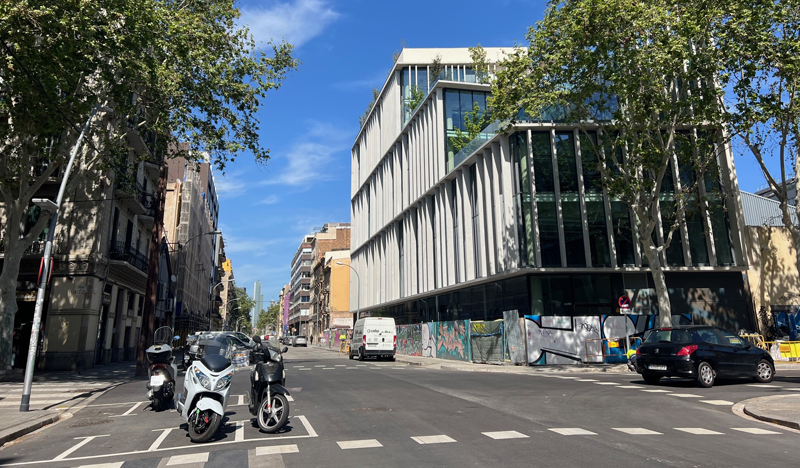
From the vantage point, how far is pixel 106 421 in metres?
9.47

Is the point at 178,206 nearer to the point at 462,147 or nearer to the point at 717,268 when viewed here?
the point at 462,147

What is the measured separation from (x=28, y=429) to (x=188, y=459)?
15.1 feet

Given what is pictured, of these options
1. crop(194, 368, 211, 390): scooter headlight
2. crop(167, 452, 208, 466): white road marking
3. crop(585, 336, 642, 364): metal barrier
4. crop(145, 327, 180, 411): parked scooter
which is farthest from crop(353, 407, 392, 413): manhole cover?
crop(585, 336, 642, 364): metal barrier

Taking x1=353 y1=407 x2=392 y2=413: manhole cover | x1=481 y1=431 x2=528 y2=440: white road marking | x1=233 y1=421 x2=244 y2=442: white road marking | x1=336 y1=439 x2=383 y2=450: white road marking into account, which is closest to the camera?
x1=336 y1=439 x2=383 y2=450: white road marking

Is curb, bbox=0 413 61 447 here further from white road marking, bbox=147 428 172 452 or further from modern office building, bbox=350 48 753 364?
modern office building, bbox=350 48 753 364

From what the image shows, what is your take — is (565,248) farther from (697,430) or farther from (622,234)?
(697,430)

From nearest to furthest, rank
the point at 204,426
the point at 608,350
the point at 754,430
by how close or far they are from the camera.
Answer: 1. the point at 204,426
2. the point at 754,430
3. the point at 608,350

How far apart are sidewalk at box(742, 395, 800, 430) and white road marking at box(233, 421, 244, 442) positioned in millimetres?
8376

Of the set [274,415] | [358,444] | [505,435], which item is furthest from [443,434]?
[274,415]

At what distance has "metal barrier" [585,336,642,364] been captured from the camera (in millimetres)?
24359

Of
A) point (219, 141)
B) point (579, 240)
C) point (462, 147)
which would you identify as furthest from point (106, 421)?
point (462, 147)

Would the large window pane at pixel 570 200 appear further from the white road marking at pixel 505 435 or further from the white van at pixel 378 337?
the white road marking at pixel 505 435

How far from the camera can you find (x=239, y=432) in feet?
25.3

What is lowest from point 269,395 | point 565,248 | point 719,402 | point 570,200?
point 719,402
